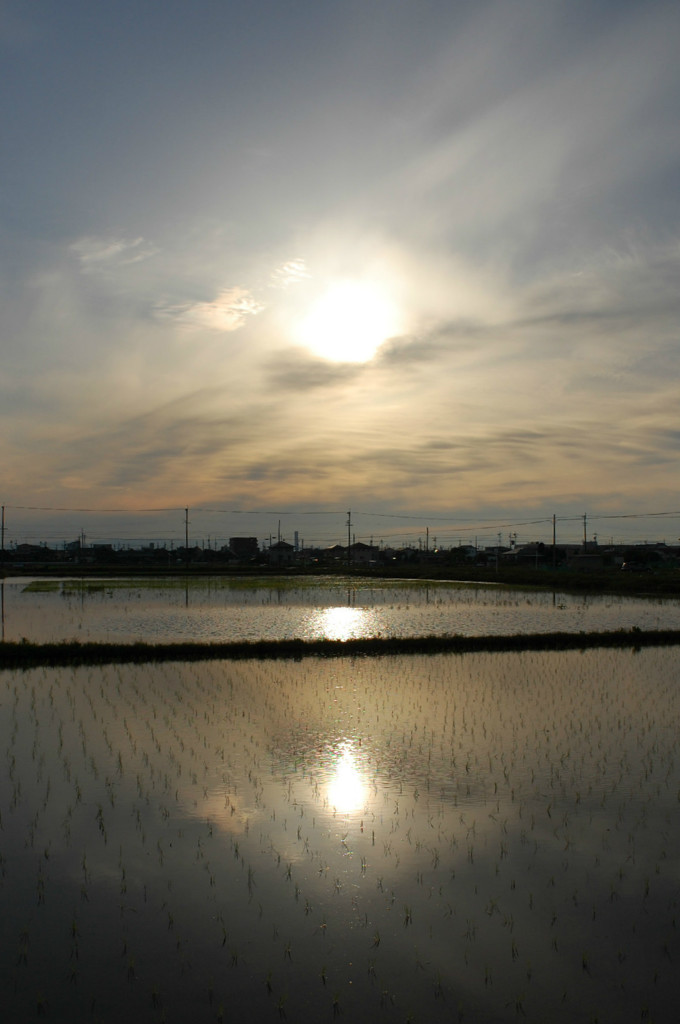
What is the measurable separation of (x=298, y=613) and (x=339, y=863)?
17.7 meters

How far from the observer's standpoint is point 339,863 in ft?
16.7

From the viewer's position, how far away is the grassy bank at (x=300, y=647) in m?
13.7

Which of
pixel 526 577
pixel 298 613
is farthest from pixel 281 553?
pixel 298 613

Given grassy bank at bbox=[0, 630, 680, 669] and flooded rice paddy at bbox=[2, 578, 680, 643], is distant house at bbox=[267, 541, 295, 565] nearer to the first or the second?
flooded rice paddy at bbox=[2, 578, 680, 643]

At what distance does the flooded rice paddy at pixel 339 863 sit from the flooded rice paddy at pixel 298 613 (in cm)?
794

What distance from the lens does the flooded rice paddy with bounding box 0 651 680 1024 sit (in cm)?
376

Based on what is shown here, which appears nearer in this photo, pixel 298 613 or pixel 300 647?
pixel 300 647

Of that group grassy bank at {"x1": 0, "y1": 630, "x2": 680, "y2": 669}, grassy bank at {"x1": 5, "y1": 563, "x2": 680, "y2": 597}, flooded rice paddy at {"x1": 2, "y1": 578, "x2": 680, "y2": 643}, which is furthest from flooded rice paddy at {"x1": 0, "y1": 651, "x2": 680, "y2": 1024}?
grassy bank at {"x1": 5, "y1": 563, "x2": 680, "y2": 597}

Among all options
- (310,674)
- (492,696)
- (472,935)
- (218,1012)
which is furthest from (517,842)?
(310,674)

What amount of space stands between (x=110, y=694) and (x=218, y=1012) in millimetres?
7363

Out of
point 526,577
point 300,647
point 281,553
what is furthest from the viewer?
point 281,553

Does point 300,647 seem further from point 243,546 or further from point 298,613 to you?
point 243,546

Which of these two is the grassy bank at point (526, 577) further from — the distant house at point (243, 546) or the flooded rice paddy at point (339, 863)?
the distant house at point (243, 546)

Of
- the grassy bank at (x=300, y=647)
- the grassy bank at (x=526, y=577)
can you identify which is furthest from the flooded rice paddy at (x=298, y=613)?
the grassy bank at (x=526, y=577)
